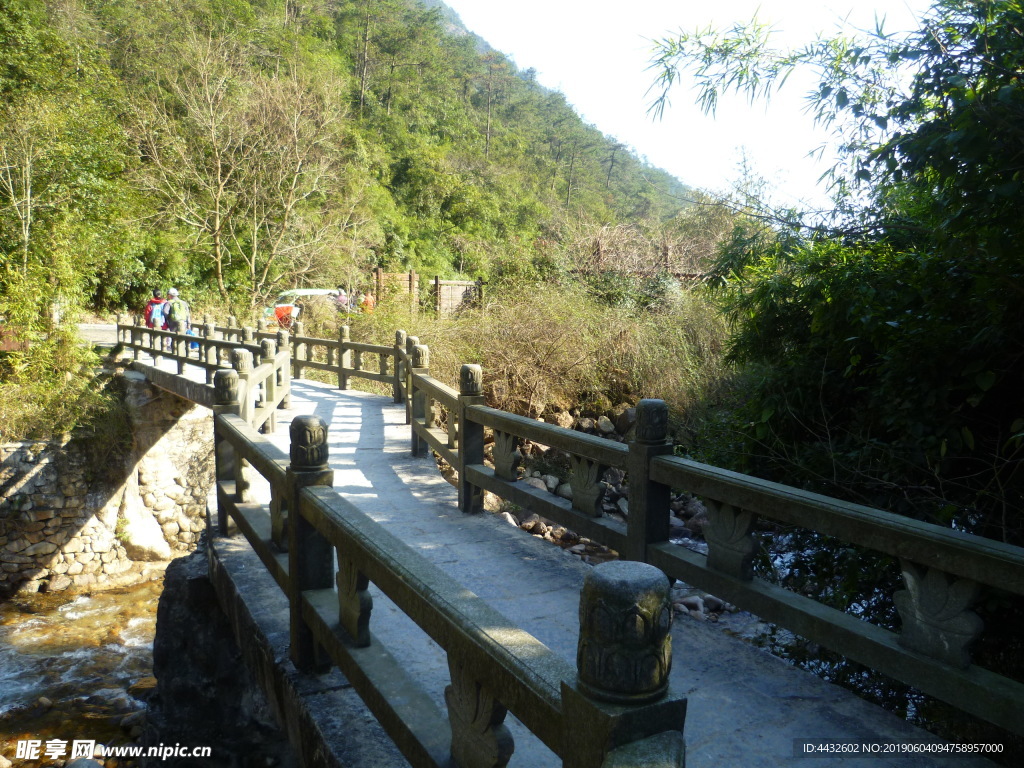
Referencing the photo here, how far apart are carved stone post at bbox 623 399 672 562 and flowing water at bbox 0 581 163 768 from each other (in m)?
7.31

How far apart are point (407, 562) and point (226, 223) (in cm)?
2472

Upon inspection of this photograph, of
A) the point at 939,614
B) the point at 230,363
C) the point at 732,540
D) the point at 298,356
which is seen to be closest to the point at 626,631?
the point at 939,614

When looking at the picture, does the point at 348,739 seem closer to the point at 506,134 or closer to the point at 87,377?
the point at 87,377

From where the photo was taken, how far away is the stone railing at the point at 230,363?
8.52 metres

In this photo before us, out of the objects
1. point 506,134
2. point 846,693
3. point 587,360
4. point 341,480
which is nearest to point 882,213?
point 846,693

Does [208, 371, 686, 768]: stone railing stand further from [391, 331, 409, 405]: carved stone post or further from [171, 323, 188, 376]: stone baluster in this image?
[171, 323, 188, 376]: stone baluster

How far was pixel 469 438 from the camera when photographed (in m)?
6.06

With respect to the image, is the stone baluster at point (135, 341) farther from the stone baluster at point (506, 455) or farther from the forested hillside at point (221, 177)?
the stone baluster at point (506, 455)

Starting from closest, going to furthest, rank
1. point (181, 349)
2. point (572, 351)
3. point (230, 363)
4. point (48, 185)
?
point (230, 363) < point (572, 351) < point (181, 349) < point (48, 185)

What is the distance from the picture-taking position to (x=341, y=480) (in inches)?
289

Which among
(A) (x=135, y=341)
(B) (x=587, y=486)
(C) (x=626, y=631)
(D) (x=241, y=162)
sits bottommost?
(A) (x=135, y=341)

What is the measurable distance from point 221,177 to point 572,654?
23.6m

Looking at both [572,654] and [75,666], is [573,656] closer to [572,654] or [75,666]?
[572,654]

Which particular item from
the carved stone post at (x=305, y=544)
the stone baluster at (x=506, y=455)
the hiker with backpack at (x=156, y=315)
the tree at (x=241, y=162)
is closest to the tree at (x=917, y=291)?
the stone baluster at (x=506, y=455)
